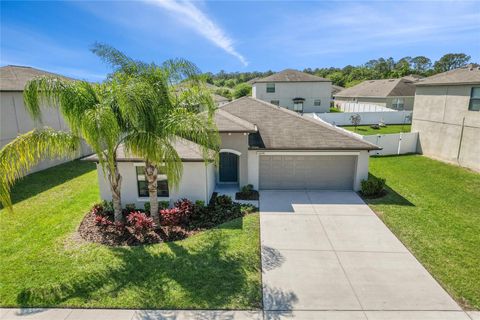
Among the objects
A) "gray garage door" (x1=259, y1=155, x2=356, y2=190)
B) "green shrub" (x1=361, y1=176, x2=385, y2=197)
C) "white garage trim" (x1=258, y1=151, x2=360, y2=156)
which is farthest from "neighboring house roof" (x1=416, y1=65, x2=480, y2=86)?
"gray garage door" (x1=259, y1=155, x2=356, y2=190)

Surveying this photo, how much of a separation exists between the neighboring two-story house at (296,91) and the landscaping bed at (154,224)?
36184 mm

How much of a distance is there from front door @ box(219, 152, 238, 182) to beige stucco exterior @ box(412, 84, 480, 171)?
576 inches

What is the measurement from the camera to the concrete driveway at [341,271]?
21.1ft

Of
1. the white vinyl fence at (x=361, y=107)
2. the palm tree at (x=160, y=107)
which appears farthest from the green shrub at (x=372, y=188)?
the white vinyl fence at (x=361, y=107)

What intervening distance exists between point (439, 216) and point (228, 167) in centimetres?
971

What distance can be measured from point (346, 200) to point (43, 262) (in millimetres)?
11852

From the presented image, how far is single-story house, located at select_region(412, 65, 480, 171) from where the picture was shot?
56.3 feet

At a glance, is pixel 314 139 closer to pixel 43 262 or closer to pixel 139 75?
pixel 139 75

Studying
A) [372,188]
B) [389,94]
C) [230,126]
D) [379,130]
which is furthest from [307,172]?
[389,94]

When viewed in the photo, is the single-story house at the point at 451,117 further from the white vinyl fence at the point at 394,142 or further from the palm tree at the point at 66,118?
the palm tree at the point at 66,118

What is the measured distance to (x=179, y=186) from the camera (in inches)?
468

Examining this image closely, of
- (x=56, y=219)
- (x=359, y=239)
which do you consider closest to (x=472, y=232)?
(x=359, y=239)

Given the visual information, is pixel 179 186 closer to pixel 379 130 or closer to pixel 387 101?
pixel 379 130

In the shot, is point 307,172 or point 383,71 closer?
point 307,172
